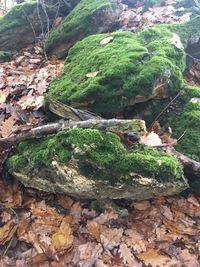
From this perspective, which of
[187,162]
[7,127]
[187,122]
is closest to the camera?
[187,162]

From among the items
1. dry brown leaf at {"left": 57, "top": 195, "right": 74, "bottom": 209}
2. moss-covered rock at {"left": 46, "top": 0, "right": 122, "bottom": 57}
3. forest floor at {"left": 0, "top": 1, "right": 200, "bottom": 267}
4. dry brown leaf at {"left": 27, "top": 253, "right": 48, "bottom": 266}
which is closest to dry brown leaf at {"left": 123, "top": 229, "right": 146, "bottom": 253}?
forest floor at {"left": 0, "top": 1, "right": 200, "bottom": 267}

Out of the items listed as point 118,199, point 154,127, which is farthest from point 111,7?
point 118,199

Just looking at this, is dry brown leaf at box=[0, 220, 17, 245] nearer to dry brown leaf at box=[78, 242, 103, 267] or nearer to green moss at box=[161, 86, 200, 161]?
dry brown leaf at box=[78, 242, 103, 267]

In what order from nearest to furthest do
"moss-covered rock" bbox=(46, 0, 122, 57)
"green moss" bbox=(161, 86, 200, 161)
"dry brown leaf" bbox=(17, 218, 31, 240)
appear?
"dry brown leaf" bbox=(17, 218, 31, 240)
"green moss" bbox=(161, 86, 200, 161)
"moss-covered rock" bbox=(46, 0, 122, 57)

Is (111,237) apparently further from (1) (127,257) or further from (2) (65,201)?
(2) (65,201)

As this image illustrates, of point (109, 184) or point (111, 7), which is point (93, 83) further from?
point (111, 7)

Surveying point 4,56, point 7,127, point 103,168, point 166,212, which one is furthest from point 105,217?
point 4,56
